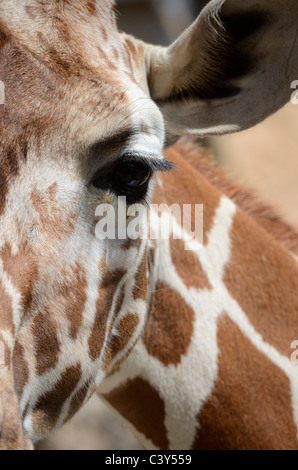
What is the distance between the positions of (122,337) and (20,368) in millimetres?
571

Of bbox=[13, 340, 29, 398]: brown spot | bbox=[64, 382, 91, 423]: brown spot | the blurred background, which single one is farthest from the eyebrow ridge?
the blurred background

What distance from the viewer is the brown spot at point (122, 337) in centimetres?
207

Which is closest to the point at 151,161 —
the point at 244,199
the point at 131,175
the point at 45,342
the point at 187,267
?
the point at 131,175

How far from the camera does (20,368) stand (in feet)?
5.18

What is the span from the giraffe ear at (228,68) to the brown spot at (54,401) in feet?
2.97

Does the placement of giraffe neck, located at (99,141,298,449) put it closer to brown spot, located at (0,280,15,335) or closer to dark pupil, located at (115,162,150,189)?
dark pupil, located at (115,162,150,189)

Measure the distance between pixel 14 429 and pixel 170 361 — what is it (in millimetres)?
1033

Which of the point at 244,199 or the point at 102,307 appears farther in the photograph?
the point at 244,199

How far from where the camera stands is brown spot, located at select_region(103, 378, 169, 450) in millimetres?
2336

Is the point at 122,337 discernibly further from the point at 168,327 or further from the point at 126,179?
the point at 126,179

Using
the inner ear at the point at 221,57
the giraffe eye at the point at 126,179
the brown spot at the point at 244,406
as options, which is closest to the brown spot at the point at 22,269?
the giraffe eye at the point at 126,179

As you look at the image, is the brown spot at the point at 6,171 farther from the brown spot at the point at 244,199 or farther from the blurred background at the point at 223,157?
the blurred background at the point at 223,157
